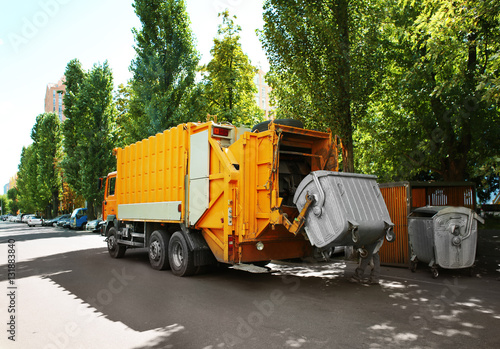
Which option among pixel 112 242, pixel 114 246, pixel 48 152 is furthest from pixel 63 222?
pixel 114 246

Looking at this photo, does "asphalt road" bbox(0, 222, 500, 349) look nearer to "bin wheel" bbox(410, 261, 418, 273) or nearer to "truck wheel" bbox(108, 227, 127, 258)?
"bin wheel" bbox(410, 261, 418, 273)

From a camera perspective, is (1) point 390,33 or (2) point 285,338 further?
(1) point 390,33

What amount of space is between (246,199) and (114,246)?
6392mm

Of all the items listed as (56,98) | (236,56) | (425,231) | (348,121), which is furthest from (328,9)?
(56,98)

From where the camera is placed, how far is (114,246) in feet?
37.4

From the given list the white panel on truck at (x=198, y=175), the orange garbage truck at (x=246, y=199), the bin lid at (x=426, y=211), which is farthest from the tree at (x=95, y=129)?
the bin lid at (x=426, y=211)

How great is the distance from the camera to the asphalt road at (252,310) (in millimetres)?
4316

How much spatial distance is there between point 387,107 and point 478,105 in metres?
4.36

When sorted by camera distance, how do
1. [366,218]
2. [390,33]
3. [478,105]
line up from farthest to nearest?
[390,33], [478,105], [366,218]

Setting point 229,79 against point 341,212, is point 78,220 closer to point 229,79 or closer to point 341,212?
point 229,79

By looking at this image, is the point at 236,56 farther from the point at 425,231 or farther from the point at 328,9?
the point at 425,231

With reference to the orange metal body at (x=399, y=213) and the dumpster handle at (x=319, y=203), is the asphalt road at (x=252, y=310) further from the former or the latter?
the dumpster handle at (x=319, y=203)

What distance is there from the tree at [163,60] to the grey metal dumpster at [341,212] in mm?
15049

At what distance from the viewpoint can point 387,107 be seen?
52.3 ft
